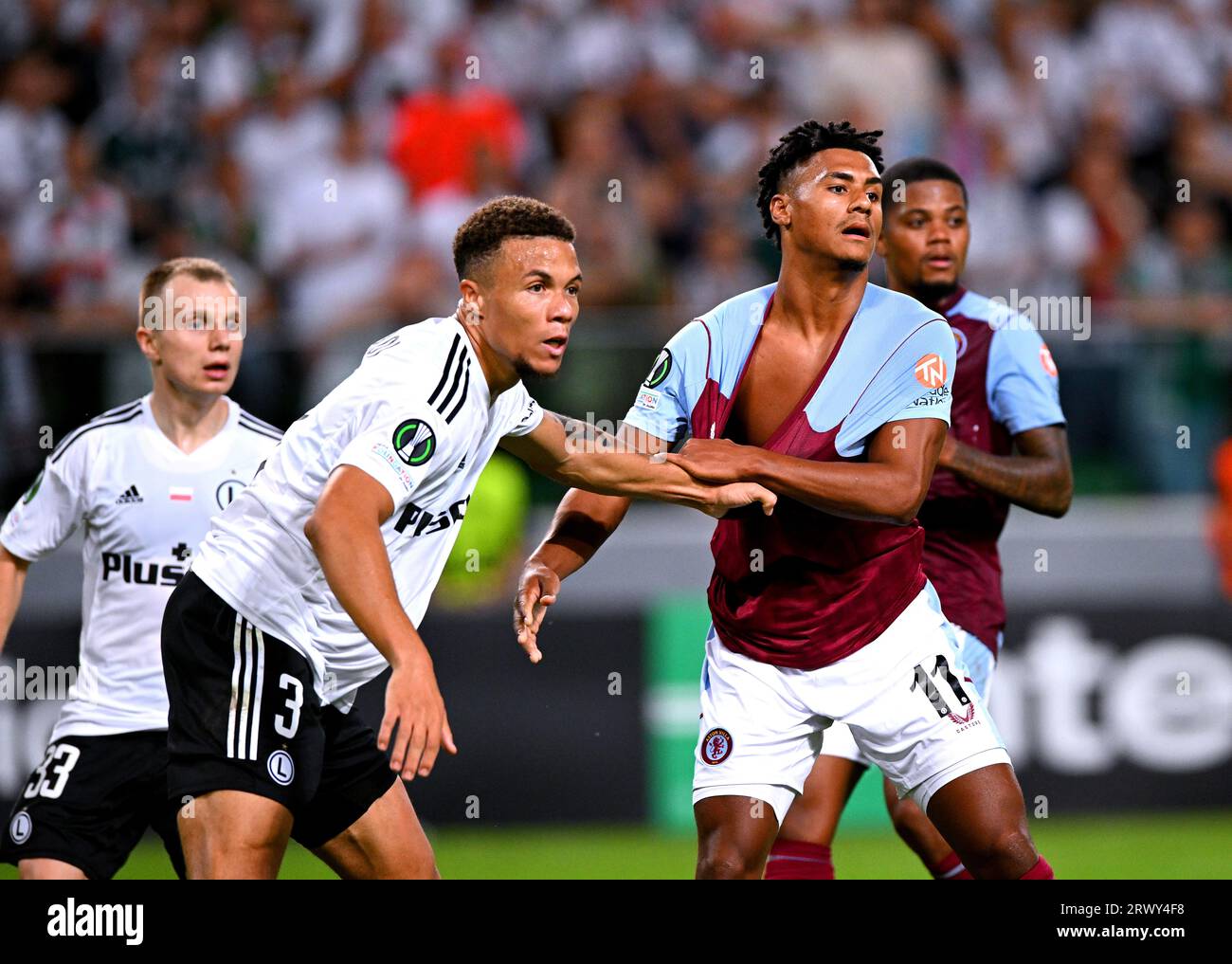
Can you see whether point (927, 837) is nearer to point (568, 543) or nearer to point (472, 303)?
point (568, 543)

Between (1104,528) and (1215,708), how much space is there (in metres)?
1.29

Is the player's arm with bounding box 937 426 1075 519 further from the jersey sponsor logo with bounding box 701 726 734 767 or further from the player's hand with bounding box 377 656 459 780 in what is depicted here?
the player's hand with bounding box 377 656 459 780

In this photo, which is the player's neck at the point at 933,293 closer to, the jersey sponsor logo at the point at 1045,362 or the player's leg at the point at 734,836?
the jersey sponsor logo at the point at 1045,362

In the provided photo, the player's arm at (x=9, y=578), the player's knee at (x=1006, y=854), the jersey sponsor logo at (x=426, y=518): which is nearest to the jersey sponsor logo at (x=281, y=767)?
the jersey sponsor logo at (x=426, y=518)

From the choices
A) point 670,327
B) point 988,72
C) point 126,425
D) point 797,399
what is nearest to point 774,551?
point 797,399

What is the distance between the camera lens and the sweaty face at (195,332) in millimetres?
5727

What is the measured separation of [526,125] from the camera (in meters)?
11.9

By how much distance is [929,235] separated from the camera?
5969mm

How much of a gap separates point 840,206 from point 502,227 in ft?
3.22

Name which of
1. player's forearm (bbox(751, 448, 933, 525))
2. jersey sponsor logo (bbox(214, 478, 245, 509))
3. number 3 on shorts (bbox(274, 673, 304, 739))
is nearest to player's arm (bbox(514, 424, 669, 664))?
player's forearm (bbox(751, 448, 933, 525))

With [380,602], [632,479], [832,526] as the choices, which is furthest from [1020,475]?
[380,602]

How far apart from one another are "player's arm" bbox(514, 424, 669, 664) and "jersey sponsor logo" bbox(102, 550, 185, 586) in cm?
125

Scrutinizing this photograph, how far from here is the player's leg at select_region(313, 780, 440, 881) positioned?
17.0 ft

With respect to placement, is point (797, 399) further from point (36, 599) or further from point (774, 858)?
point (36, 599)
